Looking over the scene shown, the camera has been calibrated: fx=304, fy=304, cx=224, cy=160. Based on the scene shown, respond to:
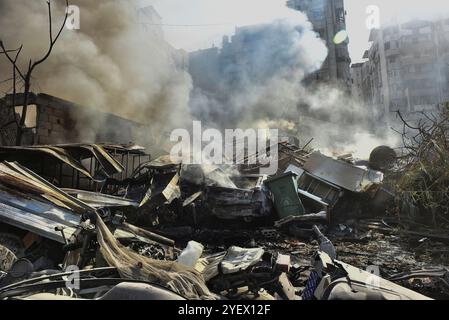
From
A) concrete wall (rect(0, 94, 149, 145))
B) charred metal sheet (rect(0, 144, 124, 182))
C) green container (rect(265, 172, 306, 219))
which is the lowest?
green container (rect(265, 172, 306, 219))

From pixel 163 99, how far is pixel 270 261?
2087 cm

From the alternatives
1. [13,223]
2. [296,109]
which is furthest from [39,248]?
[296,109]

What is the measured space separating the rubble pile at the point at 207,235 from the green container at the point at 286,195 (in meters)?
0.03

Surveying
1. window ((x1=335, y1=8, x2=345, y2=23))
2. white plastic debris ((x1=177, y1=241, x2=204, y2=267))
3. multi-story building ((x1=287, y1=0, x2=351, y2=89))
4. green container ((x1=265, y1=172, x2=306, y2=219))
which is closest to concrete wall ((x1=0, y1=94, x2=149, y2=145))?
green container ((x1=265, y1=172, x2=306, y2=219))

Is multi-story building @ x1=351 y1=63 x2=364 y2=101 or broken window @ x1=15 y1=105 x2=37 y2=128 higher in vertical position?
multi-story building @ x1=351 y1=63 x2=364 y2=101

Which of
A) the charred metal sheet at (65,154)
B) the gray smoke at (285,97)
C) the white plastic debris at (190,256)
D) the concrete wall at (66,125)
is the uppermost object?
the gray smoke at (285,97)

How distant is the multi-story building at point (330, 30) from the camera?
34.9 meters

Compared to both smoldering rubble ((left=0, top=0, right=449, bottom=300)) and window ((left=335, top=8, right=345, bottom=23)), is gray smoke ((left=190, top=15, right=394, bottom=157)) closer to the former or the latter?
window ((left=335, top=8, right=345, bottom=23))

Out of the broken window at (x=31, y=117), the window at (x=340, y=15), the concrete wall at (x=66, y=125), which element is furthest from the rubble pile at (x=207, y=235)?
the window at (x=340, y=15)

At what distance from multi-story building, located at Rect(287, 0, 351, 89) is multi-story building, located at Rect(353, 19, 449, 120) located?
10.3 metres

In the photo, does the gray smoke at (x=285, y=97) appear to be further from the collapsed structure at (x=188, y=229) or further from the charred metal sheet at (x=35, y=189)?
the charred metal sheet at (x=35, y=189)

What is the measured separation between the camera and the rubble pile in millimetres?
3477
